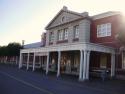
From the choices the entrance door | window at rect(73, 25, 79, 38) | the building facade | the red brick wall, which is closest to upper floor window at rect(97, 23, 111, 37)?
the building facade

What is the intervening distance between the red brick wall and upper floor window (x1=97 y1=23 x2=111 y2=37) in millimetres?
383

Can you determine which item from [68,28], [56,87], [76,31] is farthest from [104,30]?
[56,87]

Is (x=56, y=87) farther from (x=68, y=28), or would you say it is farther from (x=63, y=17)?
(x=63, y=17)

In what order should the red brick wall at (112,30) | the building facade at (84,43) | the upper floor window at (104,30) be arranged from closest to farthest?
the building facade at (84,43) → the red brick wall at (112,30) → the upper floor window at (104,30)

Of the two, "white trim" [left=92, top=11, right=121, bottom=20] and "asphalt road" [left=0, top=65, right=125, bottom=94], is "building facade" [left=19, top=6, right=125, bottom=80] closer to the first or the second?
"white trim" [left=92, top=11, right=121, bottom=20]

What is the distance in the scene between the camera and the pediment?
2845cm

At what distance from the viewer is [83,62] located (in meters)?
20.4

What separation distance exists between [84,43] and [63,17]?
12.2m

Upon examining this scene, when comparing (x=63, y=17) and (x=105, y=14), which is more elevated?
(x=63, y=17)

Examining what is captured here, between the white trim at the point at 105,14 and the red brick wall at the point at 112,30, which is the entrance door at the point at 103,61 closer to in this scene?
the red brick wall at the point at 112,30

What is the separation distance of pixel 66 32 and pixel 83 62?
10.9 meters

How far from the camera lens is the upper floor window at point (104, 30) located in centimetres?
2433

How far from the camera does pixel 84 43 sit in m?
19.8

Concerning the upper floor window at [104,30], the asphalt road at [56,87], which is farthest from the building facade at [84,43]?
the asphalt road at [56,87]
